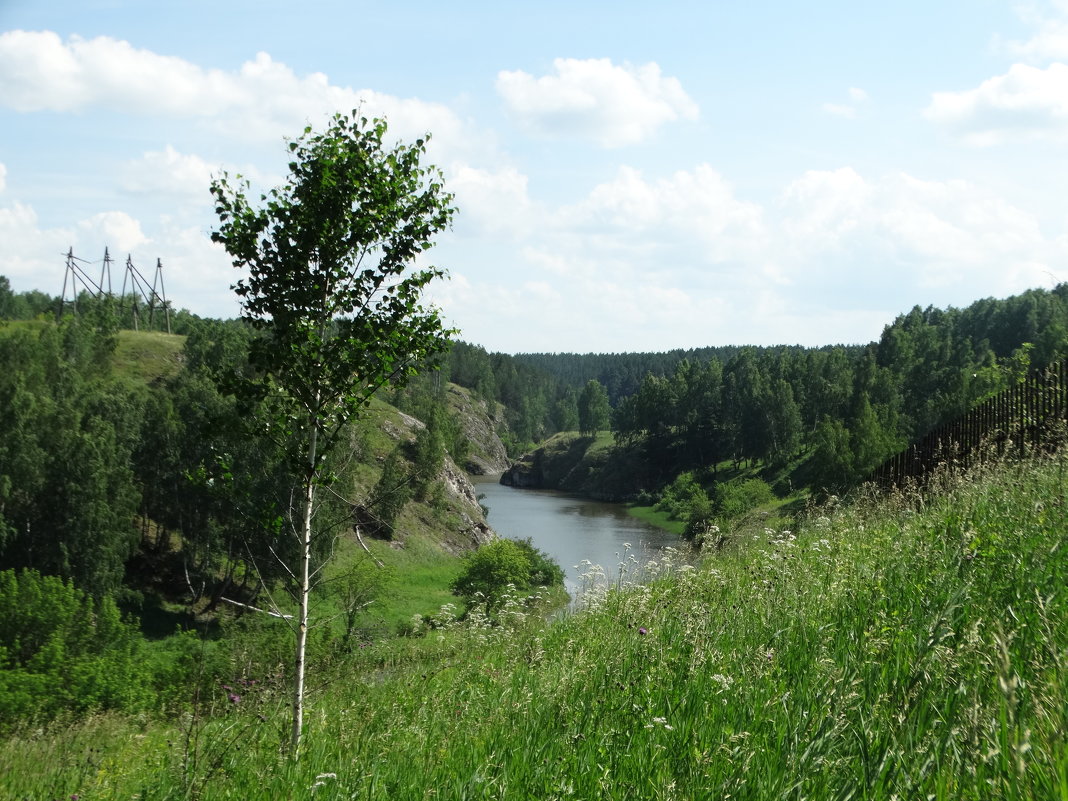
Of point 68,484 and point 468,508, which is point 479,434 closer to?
point 468,508

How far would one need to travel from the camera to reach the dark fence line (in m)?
10.2

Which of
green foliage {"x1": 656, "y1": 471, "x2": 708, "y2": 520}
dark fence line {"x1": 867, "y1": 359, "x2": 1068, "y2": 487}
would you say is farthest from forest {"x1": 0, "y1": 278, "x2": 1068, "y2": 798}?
dark fence line {"x1": 867, "y1": 359, "x2": 1068, "y2": 487}

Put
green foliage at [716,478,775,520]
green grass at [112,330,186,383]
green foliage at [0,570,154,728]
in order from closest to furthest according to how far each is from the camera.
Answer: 1. green foliage at [0,570,154,728]
2. green foliage at [716,478,775,520]
3. green grass at [112,330,186,383]

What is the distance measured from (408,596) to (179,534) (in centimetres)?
1338

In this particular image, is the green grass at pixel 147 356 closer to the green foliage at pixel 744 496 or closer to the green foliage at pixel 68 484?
the green foliage at pixel 68 484

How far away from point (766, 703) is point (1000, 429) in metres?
10.5

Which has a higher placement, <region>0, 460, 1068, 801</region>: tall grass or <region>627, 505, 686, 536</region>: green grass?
<region>0, 460, 1068, 801</region>: tall grass

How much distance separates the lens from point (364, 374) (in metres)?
8.35

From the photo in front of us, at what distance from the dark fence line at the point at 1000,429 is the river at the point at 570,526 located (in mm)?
27790

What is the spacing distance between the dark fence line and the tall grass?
328 centimetres

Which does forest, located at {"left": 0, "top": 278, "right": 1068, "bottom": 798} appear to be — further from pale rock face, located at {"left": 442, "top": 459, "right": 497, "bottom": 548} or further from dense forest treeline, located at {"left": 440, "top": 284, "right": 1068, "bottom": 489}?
pale rock face, located at {"left": 442, "top": 459, "right": 497, "bottom": 548}

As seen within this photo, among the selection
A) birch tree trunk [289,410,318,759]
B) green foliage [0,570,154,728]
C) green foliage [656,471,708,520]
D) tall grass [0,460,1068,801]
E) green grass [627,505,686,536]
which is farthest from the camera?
green foliage [656,471,708,520]

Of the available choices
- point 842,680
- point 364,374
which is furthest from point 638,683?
point 364,374

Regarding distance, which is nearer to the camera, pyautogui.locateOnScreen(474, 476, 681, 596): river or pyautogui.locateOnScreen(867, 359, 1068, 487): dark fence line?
pyautogui.locateOnScreen(867, 359, 1068, 487): dark fence line
